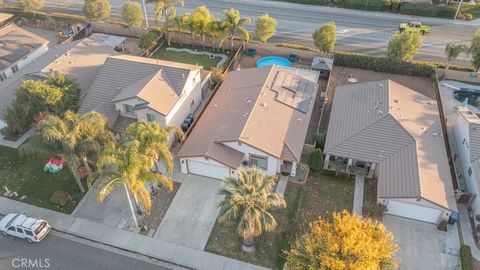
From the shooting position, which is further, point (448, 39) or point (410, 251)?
point (448, 39)

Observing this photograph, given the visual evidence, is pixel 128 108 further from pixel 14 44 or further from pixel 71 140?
pixel 14 44

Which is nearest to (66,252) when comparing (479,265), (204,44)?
(479,265)

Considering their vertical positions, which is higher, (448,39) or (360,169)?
(448,39)

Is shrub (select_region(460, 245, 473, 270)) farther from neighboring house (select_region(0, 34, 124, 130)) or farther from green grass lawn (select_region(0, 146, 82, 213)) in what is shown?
neighboring house (select_region(0, 34, 124, 130))

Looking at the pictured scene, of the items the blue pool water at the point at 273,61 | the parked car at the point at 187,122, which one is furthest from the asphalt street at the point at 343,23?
the parked car at the point at 187,122

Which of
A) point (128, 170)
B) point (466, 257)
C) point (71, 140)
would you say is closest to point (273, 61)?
point (71, 140)

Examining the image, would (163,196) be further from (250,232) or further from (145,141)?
(250,232)

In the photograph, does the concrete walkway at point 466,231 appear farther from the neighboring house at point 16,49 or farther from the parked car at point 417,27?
the neighboring house at point 16,49
